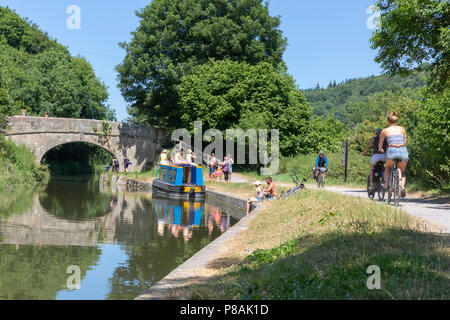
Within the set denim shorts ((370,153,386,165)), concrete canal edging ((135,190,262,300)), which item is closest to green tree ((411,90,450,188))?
denim shorts ((370,153,386,165))

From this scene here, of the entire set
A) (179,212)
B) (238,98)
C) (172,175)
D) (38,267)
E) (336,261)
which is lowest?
(179,212)

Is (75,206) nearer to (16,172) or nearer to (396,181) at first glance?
(16,172)

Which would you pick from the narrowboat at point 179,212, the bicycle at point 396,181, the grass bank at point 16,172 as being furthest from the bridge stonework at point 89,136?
the bicycle at point 396,181

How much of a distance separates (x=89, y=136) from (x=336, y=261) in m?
31.4

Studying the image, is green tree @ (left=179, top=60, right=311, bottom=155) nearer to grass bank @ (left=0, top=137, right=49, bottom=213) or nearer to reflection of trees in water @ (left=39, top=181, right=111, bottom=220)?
grass bank @ (left=0, top=137, right=49, bottom=213)

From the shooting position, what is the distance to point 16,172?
2395 centimetres

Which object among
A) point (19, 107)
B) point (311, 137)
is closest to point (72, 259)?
point (311, 137)

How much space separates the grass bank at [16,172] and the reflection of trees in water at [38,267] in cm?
Result: 916

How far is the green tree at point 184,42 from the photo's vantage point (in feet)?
108

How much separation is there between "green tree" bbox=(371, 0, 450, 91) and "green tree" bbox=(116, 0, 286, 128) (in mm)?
19491

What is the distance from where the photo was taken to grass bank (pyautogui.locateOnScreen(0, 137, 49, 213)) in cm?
2025

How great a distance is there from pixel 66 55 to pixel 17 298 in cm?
4422

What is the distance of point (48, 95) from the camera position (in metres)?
40.2

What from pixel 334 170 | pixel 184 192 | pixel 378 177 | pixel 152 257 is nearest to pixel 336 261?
pixel 152 257
